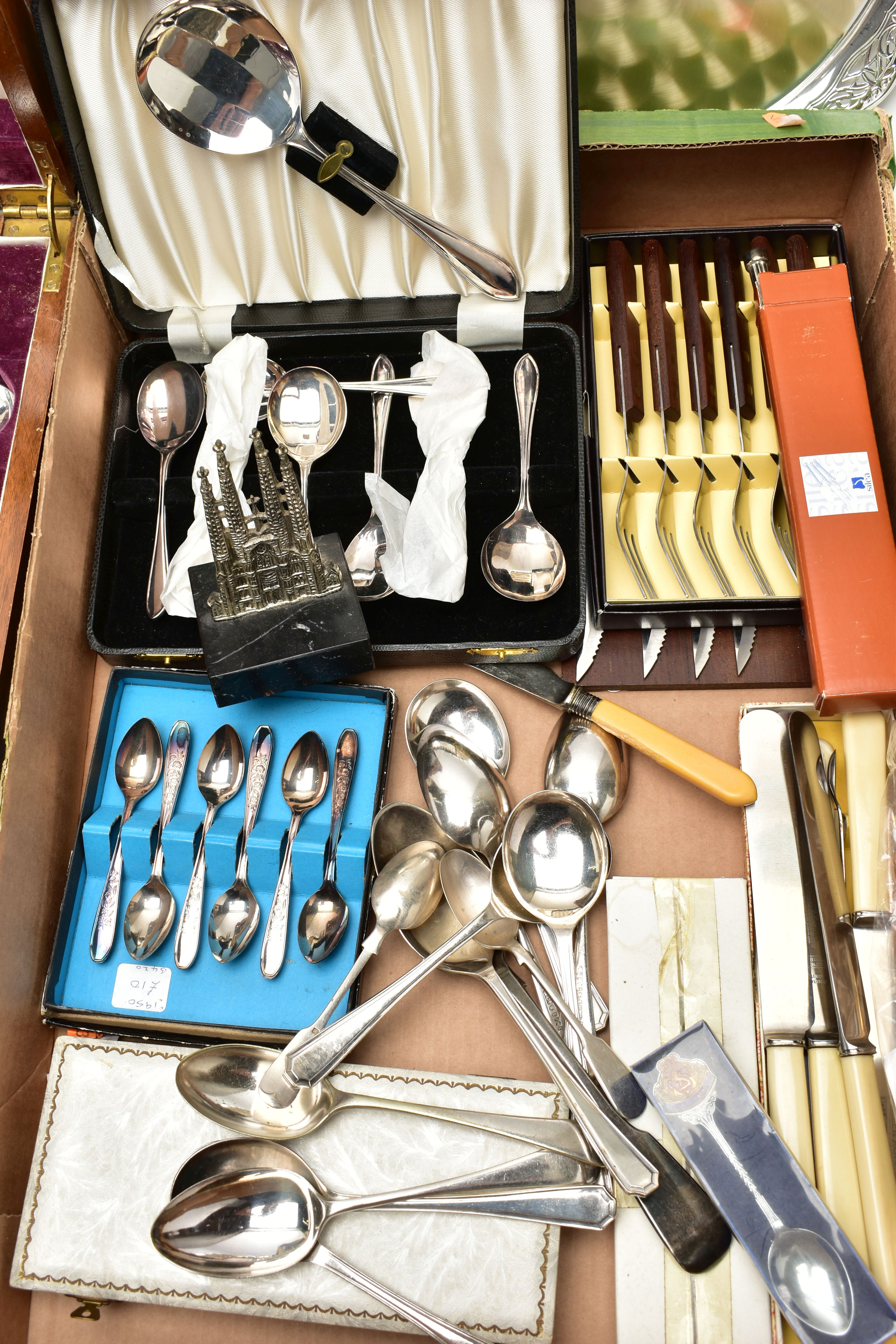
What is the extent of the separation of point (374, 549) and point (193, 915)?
1.61 feet

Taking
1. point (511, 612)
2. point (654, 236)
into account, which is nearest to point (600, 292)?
point (654, 236)

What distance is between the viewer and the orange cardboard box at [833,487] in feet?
3.29

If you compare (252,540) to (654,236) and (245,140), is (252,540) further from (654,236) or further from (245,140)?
(654,236)

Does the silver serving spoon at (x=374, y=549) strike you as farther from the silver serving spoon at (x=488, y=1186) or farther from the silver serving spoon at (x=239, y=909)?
the silver serving spoon at (x=488, y=1186)

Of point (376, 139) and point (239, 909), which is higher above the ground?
point (376, 139)

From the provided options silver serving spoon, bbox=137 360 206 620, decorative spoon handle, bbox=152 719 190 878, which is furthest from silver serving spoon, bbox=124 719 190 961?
silver serving spoon, bbox=137 360 206 620

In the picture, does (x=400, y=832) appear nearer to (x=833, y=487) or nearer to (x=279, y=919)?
(x=279, y=919)

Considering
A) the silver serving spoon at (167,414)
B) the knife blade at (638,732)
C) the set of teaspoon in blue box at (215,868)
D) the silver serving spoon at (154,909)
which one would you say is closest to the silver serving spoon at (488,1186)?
the set of teaspoon in blue box at (215,868)

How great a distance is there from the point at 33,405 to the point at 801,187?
111 cm

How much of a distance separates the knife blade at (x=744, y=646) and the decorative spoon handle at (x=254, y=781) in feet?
1.89

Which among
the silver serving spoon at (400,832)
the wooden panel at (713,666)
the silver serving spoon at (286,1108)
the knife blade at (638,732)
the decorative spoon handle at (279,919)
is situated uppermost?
the wooden panel at (713,666)

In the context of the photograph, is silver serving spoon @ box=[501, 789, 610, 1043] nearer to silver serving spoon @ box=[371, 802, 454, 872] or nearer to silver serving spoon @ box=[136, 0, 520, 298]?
silver serving spoon @ box=[371, 802, 454, 872]

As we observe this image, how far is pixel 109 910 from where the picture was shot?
1.04 meters

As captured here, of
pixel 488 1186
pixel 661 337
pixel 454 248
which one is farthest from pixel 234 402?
pixel 488 1186
